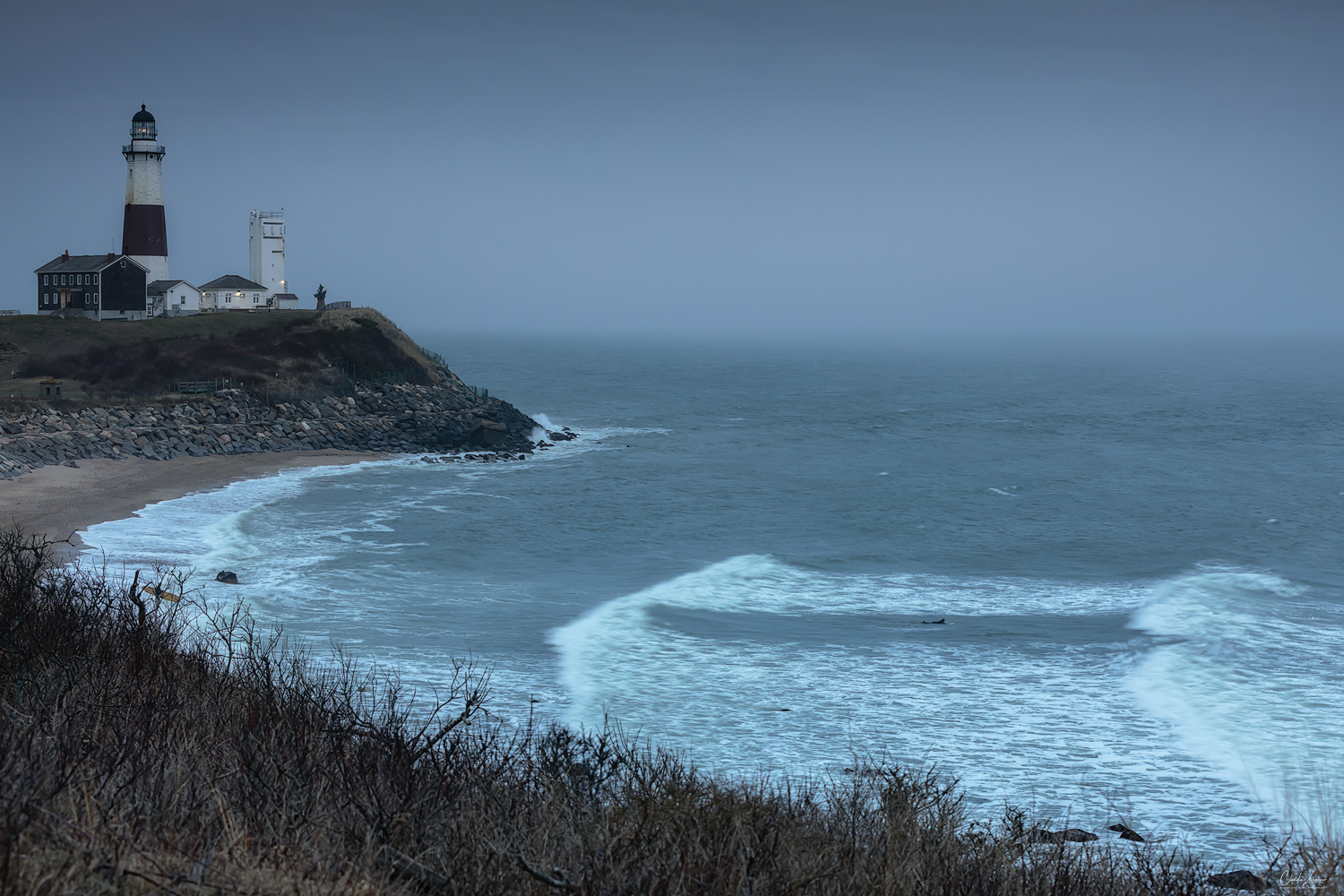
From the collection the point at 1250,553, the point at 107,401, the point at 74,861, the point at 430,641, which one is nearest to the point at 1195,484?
the point at 1250,553

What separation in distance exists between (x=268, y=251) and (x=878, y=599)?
2487 inches

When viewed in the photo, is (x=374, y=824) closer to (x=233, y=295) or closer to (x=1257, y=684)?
(x=1257, y=684)

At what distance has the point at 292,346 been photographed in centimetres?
5812

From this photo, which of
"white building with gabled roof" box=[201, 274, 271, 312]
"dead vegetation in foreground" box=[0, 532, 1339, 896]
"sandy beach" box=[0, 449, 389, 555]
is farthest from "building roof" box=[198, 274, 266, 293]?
"dead vegetation in foreground" box=[0, 532, 1339, 896]

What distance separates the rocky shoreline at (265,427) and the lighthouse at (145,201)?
66.6 feet

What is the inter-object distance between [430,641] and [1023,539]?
1988 centimetres

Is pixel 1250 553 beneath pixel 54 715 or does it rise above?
beneath

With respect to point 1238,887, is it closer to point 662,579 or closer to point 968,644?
point 968,644

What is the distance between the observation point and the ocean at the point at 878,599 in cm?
1453

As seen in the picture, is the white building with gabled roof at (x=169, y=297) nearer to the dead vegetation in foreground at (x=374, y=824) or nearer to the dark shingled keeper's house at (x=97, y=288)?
the dark shingled keeper's house at (x=97, y=288)

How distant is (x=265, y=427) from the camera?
4750cm

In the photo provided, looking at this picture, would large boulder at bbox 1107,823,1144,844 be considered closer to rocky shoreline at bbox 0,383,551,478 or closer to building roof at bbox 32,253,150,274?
rocky shoreline at bbox 0,383,551,478

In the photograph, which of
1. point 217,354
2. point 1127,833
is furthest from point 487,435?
point 1127,833

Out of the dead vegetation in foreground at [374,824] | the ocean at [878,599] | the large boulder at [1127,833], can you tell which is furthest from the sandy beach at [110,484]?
the large boulder at [1127,833]
